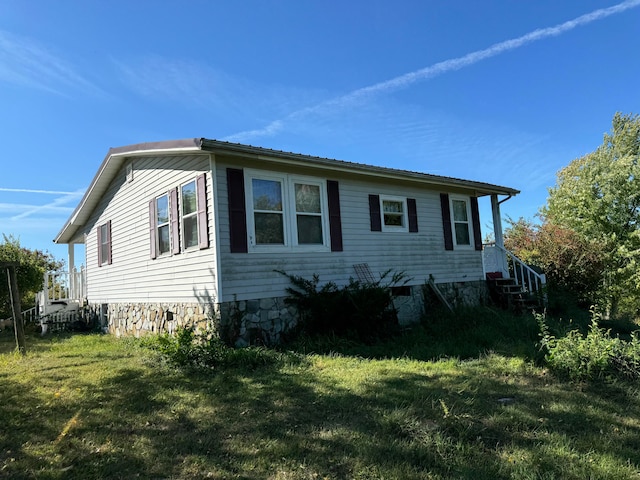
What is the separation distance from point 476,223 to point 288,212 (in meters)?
6.14

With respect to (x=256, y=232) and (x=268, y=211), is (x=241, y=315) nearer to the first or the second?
(x=256, y=232)

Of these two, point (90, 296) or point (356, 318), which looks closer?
point (356, 318)

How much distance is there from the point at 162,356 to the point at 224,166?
330 cm

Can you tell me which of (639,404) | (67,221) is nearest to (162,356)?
(639,404)

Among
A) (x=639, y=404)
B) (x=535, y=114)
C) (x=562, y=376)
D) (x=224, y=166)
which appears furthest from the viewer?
(x=535, y=114)

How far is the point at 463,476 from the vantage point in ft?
8.53

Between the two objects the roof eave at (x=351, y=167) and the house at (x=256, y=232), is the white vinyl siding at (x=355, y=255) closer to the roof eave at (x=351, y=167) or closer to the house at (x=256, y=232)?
the house at (x=256, y=232)

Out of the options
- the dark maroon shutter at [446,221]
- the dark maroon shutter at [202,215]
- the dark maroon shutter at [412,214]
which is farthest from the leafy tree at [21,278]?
the dark maroon shutter at [446,221]

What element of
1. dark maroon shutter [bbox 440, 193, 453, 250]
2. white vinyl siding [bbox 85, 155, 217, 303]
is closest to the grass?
white vinyl siding [bbox 85, 155, 217, 303]

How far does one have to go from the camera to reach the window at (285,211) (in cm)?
754

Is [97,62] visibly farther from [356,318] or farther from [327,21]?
[356,318]

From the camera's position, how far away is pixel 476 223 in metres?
11.5

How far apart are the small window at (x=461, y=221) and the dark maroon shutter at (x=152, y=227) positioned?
745cm

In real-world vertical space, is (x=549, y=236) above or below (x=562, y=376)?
above
